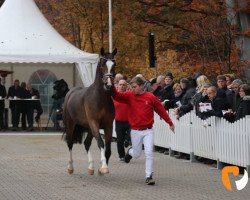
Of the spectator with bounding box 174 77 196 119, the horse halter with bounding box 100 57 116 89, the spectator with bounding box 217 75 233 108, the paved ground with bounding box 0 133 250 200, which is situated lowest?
the paved ground with bounding box 0 133 250 200

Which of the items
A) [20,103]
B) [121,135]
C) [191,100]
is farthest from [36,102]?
[191,100]

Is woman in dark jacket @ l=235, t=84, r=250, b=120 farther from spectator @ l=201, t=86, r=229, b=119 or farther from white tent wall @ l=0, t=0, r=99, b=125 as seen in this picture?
white tent wall @ l=0, t=0, r=99, b=125

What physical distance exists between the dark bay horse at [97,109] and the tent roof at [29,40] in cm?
1585

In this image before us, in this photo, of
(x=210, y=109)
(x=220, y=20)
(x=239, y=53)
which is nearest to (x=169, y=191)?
(x=210, y=109)

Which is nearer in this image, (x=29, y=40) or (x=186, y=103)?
(x=186, y=103)

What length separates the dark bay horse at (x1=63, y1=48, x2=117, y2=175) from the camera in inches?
667

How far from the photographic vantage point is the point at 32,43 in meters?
35.6

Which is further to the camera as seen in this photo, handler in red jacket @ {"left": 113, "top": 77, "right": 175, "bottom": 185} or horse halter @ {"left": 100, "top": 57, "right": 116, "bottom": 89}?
horse halter @ {"left": 100, "top": 57, "right": 116, "bottom": 89}

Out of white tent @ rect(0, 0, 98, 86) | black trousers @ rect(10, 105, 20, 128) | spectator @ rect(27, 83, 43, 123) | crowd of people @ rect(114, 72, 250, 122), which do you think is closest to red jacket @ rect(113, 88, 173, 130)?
crowd of people @ rect(114, 72, 250, 122)

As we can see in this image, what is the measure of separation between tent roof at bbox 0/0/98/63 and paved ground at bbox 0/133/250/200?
11193mm

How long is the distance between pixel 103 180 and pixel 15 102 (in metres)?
19.7

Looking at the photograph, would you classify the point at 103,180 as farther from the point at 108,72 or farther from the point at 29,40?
the point at 29,40

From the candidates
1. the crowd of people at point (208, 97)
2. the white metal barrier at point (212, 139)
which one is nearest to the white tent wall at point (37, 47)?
the crowd of people at point (208, 97)

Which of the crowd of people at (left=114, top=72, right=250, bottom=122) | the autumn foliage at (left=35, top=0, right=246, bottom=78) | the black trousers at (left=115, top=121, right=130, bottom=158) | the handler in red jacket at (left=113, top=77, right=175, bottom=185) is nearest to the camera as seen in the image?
the handler in red jacket at (left=113, top=77, right=175, bottom=185)
